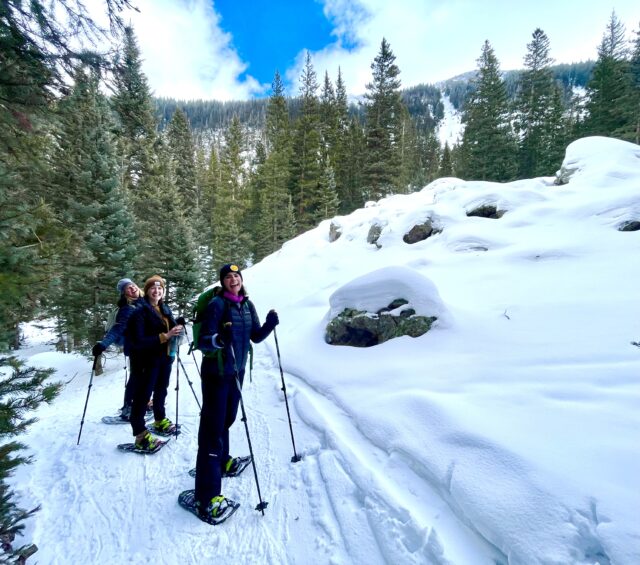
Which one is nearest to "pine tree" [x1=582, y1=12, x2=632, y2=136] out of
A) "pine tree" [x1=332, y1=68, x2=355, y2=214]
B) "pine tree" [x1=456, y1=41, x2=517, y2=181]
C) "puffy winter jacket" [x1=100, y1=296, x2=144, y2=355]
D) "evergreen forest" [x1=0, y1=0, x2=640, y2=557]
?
"evergreen forest" [x1=0, y1=0, x2=640, y2=557]

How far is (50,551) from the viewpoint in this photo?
308 centimetres

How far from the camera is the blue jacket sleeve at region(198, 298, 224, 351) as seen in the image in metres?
3.36

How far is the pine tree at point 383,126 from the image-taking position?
32562 mm

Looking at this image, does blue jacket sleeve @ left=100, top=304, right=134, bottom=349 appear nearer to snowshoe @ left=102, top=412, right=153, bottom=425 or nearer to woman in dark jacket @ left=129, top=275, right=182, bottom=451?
woman in dark jacket @ left=129, top=275, right=182, bottom=451

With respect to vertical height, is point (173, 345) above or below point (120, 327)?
below

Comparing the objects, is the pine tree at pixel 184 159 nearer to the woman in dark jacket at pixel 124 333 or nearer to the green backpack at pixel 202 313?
the woman in dark jacket at pixel 124 333

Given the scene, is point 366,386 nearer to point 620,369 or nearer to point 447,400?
point 447,400

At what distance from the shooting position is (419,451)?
3.58m

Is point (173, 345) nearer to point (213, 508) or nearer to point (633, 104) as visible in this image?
point (213, 508)

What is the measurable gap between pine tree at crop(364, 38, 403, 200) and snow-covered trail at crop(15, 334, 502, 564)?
1230 inches

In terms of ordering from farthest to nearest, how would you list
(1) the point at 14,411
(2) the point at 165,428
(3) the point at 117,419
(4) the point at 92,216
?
1. (4) the point at 92,216
2. (3) the point at 117,419
3. (2) the point at 165,428
4. (1) the point at 14,411

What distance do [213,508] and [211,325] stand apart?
1.85 metres

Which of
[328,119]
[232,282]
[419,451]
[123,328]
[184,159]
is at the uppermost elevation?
[328,119]

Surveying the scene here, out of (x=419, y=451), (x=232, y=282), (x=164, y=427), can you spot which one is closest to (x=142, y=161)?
(x=164, y=427)
